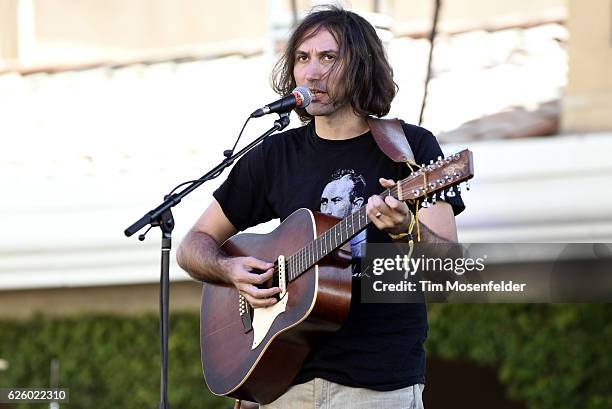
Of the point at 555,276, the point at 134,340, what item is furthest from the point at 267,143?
the point at 134,340

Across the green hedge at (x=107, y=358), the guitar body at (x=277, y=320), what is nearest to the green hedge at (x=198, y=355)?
the green hedge at (x=107, y=358)

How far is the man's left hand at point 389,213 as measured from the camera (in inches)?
110

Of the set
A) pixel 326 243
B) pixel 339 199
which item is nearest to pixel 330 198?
pixel 339 199

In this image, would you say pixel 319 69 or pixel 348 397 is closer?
pixel 348 397

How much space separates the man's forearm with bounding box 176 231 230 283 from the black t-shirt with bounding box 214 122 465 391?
0.94ft

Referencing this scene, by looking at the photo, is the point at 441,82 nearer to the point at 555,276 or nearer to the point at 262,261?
the point at 555,276

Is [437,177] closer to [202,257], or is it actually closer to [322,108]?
[322,108]

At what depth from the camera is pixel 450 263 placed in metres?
3.05

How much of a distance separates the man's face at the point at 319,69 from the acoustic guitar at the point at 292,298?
0.33 m

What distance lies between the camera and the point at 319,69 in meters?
3.33

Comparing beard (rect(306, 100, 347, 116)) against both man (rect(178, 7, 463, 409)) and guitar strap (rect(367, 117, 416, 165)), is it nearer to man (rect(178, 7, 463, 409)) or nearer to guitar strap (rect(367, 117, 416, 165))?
man (rect(178, 7, 463, 409))

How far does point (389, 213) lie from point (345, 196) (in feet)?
1.26

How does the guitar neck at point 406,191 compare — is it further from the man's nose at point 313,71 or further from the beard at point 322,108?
the man's nose at point 313,71

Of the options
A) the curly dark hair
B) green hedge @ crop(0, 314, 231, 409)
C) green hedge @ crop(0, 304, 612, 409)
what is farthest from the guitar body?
green hedge @ crop(0, 314, 231, 409)
